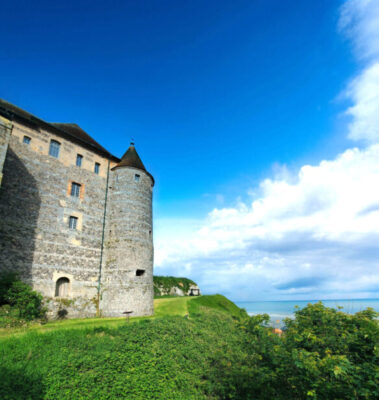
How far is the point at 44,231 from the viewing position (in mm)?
17016

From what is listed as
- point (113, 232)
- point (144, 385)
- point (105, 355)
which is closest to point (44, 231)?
point (113, 232)

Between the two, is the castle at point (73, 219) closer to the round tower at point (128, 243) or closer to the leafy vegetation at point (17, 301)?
the round tower at point (128, 243)

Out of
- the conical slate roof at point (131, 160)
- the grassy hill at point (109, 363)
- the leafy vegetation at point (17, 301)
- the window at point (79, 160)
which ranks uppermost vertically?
the conical slate roof at point (131, 160)

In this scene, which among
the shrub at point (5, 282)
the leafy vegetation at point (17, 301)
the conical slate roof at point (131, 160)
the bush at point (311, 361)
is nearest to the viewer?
the bush at point (311, 361)

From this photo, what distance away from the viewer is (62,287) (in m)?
17.5

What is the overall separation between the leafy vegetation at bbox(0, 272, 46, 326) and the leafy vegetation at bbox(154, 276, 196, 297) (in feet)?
63.4

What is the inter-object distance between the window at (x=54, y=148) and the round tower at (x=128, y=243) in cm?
493

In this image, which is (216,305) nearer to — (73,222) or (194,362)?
(194,362)

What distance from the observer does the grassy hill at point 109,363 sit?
773 centimetres

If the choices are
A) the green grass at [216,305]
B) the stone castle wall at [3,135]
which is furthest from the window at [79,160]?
the green grass at [216,305]

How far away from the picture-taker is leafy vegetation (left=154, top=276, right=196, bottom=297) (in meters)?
33.2

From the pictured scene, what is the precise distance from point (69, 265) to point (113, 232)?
4.25 metres

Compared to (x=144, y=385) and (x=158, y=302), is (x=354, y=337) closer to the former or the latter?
(x=144, y=385)

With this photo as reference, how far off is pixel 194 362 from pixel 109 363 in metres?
3.63
